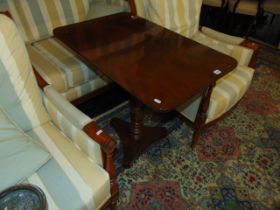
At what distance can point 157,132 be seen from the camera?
1657 millimetres

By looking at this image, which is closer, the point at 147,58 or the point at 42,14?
the point at 147,58

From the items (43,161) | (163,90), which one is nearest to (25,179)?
(43,161)

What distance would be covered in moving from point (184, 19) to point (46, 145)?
135 cm

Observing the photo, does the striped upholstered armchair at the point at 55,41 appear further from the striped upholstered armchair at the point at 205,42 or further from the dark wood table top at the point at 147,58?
the striped upholstered armchair at the point at 205,42

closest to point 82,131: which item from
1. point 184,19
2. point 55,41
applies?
point 55,41

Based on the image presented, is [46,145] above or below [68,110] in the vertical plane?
below

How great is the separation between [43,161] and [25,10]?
126 cm

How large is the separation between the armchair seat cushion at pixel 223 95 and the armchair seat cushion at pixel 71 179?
79cm

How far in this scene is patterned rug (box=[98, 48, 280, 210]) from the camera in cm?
135

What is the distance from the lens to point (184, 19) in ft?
5.88

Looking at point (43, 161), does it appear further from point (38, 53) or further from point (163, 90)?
point (38, 53)

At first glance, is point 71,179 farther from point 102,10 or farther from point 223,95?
point 102,10

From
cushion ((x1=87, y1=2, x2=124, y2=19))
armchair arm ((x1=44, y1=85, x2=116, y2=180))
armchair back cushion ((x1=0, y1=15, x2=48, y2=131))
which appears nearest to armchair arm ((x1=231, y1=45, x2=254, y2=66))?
cushion ((x1=87, y1=2, x2=124, y2=19))

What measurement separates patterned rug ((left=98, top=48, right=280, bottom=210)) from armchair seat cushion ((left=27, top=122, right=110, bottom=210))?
1.46 ft
